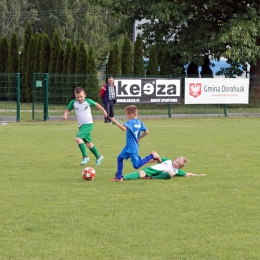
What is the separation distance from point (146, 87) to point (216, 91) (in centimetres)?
333

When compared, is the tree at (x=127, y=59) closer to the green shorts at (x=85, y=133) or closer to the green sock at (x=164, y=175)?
the green shorts at (x=85, y=133)

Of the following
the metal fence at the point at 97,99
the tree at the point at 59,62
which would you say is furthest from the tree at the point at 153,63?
the tree at the point at 59,62

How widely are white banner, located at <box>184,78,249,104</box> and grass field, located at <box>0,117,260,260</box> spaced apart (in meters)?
13.0

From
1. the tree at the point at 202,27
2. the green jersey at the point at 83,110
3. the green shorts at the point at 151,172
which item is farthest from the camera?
the tree at the point at 202,27

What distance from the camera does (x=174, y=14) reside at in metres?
33.9

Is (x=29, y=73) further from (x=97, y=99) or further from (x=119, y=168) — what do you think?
(x=119, y=168)

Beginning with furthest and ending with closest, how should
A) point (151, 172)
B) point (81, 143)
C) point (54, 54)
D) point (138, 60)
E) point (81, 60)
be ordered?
point (54, 54)
point (138, 60)
point (81, 60)
point (81, 143)
point (151, 172)

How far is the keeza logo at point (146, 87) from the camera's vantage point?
2863 centimetres

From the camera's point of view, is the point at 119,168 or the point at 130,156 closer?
the point at 119,168

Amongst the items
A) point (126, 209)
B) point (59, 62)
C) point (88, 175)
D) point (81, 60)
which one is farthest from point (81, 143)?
point (59, 62)

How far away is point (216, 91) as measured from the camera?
3009cm

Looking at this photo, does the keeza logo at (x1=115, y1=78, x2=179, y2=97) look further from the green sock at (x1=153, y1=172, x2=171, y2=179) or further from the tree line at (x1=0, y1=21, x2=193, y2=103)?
the green sock at (x1=153, y1=172, x2=171, y2=179)

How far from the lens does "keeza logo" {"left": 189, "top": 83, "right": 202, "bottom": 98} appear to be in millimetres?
29797

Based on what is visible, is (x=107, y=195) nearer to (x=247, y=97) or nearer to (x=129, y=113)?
(x=129, y=113)
